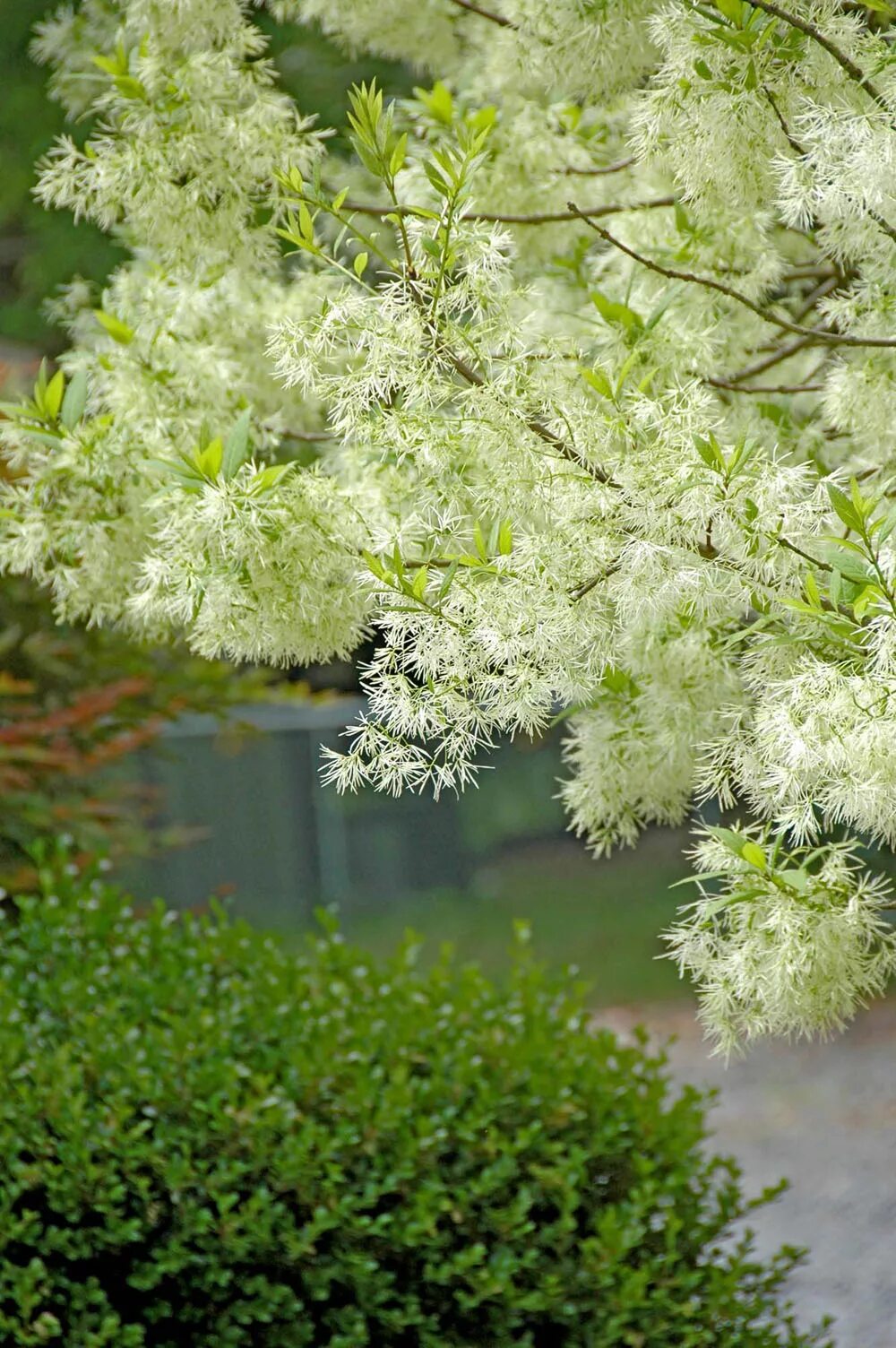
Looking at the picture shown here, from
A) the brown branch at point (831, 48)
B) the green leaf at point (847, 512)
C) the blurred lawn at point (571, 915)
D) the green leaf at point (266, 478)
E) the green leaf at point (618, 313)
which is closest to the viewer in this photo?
the green leaf at point (847, 512)

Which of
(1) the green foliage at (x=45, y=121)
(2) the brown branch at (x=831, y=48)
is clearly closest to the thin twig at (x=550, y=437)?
(2) the brown branch at (x=831, y=48)

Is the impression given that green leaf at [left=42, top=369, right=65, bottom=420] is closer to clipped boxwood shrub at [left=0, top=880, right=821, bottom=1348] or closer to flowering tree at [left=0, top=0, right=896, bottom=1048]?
flowering tree at [left=0, top=0, right=896, bottom=1048]

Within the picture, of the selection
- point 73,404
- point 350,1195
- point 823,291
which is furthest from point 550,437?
point 350,1195

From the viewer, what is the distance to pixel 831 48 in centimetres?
162

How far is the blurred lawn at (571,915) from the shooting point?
29.0 feet

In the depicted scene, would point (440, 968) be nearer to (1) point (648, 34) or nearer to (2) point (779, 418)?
(2) point (779, 418)

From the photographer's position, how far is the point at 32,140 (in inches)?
259

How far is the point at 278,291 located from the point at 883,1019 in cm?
677

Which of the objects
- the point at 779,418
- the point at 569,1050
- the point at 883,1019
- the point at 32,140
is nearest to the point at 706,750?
the point at 779,418

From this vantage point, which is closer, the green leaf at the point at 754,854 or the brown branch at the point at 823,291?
the green leaf at the point at 754,854

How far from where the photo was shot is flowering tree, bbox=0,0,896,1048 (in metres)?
1.51

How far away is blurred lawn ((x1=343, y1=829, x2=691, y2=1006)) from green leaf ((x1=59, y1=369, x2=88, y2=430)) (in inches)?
270

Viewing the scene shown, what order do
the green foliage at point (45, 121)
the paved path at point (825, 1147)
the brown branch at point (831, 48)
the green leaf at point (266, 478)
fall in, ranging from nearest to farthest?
the brown branch at point (831, 48) → the green leaf at point (266, 478) → the paved path at point (825, 1147) → the green foliage at point (45, 121)

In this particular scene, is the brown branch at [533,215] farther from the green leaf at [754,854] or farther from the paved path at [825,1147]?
the paved path at [825,1147]
